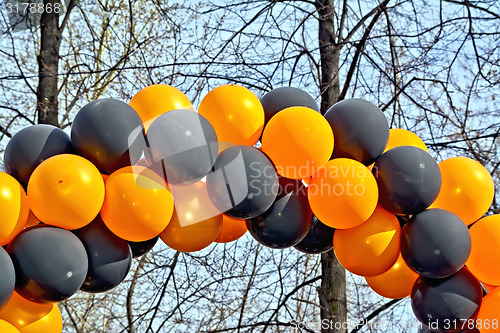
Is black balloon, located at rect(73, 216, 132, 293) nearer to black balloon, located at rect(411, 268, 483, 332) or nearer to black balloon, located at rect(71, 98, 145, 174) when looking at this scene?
black balloon, located at rect(71, 98, 145, 174)

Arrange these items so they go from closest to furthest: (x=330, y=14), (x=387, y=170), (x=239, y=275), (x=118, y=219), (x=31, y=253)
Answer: (x=31, y=253), (x=118, y=219), (x=387, y=170), (x=330, y=14), (x=239, y=275)

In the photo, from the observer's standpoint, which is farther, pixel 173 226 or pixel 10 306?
pixel 173 226

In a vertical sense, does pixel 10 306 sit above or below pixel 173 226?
below

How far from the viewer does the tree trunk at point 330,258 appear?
15.1ft

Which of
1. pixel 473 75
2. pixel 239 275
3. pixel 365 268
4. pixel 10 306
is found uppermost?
pixel 473 75

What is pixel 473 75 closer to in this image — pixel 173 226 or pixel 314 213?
pixel 314 213

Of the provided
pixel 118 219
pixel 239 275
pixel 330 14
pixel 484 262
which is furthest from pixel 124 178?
pixel 239 275

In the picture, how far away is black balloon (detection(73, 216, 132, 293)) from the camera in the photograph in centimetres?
242

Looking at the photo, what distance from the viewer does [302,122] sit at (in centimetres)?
246

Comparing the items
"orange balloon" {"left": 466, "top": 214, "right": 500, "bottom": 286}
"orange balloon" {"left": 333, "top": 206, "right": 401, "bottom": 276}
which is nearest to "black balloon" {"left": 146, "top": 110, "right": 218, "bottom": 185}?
"orange balloon" {"left": 333, "top": 206, "right": 401, "bottom": 276}

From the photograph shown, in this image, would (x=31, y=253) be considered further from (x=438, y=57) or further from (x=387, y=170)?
(x=438, y=57)

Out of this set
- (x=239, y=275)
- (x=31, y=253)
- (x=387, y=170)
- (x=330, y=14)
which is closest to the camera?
(x=31, y=253)

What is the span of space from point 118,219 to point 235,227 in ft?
2.68

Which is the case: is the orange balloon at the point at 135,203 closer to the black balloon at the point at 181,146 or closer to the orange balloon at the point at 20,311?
the black balloon at the point at 181,146
